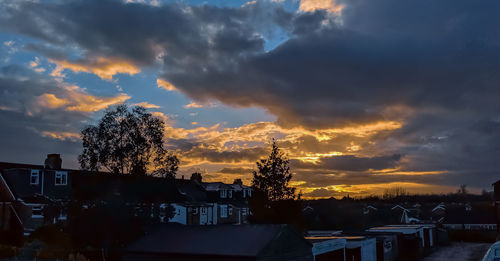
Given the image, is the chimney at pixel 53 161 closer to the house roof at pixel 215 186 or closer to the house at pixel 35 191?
the house at pixel 35 191

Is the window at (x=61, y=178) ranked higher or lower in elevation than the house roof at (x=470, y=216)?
higher

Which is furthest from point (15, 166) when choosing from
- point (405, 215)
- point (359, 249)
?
point (405, 215)

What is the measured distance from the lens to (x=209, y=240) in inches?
1062

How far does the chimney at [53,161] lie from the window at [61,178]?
151 centimetres

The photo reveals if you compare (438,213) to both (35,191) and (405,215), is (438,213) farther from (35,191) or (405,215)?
(35,191)

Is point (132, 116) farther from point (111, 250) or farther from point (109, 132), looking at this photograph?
point (111, 250)

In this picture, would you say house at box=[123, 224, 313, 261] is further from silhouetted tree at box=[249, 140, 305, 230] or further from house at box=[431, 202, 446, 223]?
house at box=[431, 202, 446, 223]

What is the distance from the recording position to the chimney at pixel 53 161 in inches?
2199

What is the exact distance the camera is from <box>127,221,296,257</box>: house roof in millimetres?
24906

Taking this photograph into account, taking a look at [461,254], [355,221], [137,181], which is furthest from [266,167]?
Answer: [355,221]

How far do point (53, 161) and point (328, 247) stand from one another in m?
41.2

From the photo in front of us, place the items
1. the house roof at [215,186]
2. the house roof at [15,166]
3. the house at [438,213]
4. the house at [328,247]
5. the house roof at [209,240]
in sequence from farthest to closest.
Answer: the house at [438,213]
the house roof at [215,186]
the house roof at [15,166]
the house at [328,247]
the house roof at [209,240]

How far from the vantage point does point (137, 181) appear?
4747cm

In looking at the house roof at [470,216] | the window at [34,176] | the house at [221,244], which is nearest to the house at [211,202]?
the window at [34,176]
